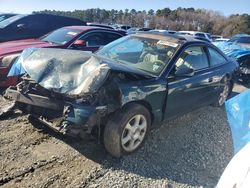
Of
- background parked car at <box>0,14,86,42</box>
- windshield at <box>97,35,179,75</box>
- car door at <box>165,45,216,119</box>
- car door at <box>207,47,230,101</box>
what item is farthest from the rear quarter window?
background parked car at <box>0,14,86,42</box>

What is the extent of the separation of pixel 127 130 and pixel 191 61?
1.76 metres

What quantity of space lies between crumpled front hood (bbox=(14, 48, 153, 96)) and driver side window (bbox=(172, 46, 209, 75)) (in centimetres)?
79

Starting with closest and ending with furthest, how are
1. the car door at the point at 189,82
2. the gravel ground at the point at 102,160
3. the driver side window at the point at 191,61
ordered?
the gravel ground at the point at 102,160 < the car door at the point at 189,82 < the driver side window at the point at 191,61

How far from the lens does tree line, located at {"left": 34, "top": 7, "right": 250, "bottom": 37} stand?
48278mm

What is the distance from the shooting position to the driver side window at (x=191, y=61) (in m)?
4.62

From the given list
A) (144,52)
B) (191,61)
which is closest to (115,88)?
(144,52)

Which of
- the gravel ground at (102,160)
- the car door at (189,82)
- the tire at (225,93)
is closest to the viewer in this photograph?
the gravel ground at (102,160)

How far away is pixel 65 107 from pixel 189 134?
89.0 inches

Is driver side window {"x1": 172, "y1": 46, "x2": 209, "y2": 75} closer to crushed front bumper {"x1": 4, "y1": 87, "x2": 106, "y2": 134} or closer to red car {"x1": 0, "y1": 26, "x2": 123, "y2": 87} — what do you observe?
crushed front bumper {"x1": 4, "y1": 87, "x2": 106, "y2": 134}

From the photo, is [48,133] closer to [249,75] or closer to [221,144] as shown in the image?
[221,144]

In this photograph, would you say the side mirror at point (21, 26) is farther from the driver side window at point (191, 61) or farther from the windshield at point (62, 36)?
the driver side window at point (191, 61)

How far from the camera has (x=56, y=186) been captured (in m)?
3.33

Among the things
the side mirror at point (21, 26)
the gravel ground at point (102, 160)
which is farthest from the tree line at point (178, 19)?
the gravel ground at point (102, 160)

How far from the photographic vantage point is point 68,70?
3857 mm
